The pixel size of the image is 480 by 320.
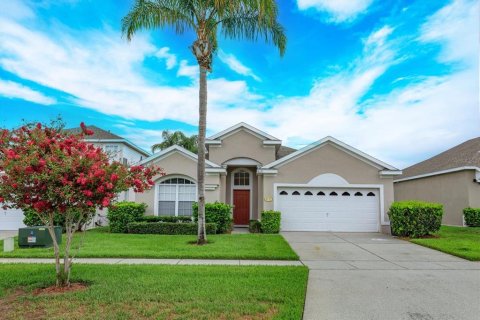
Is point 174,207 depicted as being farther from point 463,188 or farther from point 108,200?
point 463,188

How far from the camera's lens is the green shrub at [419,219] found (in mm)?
14594

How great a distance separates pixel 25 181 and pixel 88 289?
227 centimetres

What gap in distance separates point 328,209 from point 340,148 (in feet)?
10.5

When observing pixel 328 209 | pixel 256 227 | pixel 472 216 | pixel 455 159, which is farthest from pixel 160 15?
pixel 455 159

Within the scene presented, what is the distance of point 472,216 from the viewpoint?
18750 mm

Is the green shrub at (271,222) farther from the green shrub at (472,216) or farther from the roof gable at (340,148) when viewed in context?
the green shrub at (472,216)

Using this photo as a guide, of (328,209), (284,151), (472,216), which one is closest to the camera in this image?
(328,209)

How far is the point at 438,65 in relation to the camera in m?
14.3

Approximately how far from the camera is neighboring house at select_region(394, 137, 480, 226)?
19281 mm

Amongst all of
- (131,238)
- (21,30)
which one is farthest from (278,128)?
(21,30)

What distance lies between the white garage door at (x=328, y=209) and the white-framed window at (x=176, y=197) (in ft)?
15.2

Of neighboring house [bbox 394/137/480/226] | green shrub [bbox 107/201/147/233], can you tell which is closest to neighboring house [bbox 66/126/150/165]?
green shrub [bbox 107/201/147/233]

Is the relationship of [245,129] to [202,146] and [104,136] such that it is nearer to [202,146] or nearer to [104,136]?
[202,146]

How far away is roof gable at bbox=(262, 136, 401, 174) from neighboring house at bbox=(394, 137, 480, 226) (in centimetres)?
568
